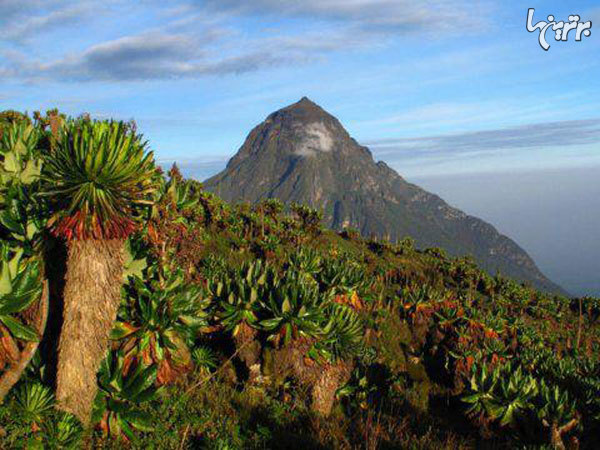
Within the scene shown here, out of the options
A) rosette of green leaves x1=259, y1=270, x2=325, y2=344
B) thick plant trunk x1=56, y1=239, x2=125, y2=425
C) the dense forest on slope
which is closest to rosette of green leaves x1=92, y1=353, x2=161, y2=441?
the dense forest on slope

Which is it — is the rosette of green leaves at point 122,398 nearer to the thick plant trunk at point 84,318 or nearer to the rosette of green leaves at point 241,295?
the thick plant trunk at point 84,318

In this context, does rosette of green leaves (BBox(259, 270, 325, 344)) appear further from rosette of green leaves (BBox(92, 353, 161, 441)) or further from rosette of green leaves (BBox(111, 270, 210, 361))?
rosette of green leaves (BBox(92, 353, 161, 441))

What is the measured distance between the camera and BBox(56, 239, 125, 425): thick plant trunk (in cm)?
529

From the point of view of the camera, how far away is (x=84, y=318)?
532 cm

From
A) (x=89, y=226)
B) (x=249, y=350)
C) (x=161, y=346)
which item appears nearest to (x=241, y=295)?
(x=249, y=350)

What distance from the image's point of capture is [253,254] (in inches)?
1125

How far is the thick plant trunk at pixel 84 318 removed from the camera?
5.29 metres

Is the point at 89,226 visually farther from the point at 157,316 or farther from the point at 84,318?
the point at 157,316

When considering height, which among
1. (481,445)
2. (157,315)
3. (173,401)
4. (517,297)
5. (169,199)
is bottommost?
(517,297)

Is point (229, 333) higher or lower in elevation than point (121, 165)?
lower

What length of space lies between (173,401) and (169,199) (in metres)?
3.25

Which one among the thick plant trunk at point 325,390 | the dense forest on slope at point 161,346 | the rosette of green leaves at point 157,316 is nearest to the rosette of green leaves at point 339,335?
the dense forest on slope at point 161,346

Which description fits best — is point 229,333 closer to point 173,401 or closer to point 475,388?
point 173,401

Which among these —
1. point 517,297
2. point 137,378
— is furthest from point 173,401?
point 517,297
